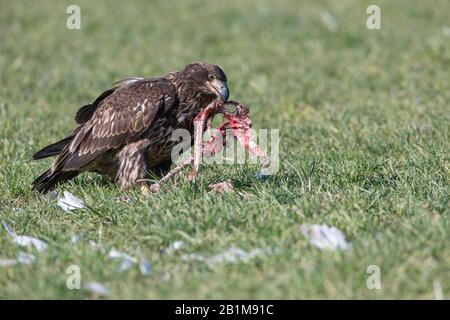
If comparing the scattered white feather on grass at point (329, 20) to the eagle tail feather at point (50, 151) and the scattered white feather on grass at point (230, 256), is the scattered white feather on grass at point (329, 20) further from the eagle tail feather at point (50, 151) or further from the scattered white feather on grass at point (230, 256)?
the scattered white feather on grass at point (230, 256)

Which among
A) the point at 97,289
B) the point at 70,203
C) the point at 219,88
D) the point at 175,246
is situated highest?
the point at 219,88

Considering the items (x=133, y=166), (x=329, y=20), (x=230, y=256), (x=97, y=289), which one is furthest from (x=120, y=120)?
(x=329, y=20)

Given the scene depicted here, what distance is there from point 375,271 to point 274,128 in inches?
174

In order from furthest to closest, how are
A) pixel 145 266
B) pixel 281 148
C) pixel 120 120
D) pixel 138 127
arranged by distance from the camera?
pixel 281 148
pixel 120 120
pixel 138 127
pixel 145 266

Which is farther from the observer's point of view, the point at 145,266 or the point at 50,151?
the point at 50,151

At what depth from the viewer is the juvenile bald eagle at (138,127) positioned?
6801mm

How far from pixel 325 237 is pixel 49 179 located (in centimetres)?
283

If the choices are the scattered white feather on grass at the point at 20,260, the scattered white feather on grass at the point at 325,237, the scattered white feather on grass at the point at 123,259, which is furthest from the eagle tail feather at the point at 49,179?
the scattered white feather on grass at the point at 325,237

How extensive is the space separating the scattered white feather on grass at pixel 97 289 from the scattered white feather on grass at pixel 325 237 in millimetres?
1100

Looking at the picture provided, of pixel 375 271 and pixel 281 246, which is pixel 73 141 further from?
pixel 375 271

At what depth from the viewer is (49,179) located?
22.4ft

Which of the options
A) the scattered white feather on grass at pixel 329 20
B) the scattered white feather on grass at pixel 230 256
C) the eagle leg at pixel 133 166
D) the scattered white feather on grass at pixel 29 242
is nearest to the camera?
the scattered white feather on grass at pixel 230 256

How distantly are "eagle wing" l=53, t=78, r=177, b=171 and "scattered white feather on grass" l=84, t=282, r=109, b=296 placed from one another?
95.9 inches

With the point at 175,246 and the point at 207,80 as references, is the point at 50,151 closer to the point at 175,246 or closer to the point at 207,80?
the point at 207,80
